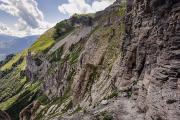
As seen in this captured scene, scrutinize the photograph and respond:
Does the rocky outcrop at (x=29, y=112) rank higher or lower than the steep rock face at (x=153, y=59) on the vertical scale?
lower

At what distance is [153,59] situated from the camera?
46625 millimetres

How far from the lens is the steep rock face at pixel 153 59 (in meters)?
38.2

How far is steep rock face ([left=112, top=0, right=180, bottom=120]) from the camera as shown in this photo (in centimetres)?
3816

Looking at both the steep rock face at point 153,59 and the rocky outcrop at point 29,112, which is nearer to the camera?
the steep rock face at point 153,59

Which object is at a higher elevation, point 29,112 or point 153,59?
point 153,59

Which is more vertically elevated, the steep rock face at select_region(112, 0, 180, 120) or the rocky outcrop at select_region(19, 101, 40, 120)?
the steep rock face at select_region(112, 0, 180, 120)

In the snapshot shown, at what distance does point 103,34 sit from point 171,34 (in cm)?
7191

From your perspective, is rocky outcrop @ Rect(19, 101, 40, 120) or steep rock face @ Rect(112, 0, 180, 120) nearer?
steep rock face @ Rect(112, 0, 180, 120)

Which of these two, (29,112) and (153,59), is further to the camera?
(29,112)

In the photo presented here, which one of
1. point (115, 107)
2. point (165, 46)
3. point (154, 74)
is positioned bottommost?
point (115, 107)

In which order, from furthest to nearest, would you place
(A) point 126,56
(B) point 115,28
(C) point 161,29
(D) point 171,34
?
(B) point 115,28
(A) point 126,56
(C) point 161,29
(D) point 171,34

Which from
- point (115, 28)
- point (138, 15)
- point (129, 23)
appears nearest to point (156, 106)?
point (138, 15)

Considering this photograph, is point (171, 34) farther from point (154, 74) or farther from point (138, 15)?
point (138, 15)

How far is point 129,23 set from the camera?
61812 millimetres
